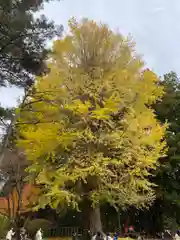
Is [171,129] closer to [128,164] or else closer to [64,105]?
[128,164]

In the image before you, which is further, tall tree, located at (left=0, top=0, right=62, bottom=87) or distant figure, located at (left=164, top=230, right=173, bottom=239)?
distant figure, located at (left=164, top=230, right=173, bottom=239)

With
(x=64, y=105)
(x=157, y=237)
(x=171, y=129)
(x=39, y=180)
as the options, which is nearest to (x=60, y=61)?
(x=64, y=105)

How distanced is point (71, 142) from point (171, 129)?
33.1 ft

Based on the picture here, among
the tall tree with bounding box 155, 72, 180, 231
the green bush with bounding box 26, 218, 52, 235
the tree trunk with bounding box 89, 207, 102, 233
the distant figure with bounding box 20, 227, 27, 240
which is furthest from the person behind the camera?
the tall tree with bounding box 155, 72, 180, 231

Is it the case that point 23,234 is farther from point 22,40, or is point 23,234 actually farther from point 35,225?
point 22,40

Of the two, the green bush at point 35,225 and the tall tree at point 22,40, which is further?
the green bush at point 35,225

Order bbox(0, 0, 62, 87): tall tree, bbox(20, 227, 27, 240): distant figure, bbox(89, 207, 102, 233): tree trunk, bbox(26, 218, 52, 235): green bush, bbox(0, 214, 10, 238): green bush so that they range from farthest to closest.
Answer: bbox(26, 218, 52, 235): green bush, bbox(0, 214, 10, 238): green bush, bbox(20, 227, 27, 240): distant figure, bbox(89, 207, 102, 233): tree trunk, bbox(0, 0, 62, 87): tall tree

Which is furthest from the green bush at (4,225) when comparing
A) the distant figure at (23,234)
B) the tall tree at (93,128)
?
the tall tree at (93,128)

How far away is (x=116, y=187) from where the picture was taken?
12305mm

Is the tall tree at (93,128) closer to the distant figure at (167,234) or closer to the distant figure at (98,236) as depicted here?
the distant figure at (98,236)

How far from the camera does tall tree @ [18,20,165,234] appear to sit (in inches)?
482

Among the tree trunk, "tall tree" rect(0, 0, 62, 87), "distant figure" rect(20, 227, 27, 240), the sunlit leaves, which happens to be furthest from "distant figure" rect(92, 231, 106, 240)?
"tall tree" rect(0, 0, 62, 87)

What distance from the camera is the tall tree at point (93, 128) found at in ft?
40.2

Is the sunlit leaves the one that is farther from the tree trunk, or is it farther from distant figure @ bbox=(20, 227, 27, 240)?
distant figure @ bbox=(20, 227, 27, 240)
